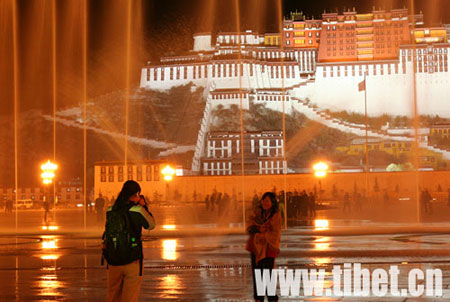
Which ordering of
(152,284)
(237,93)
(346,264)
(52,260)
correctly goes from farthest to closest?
1. (237,93)
2. (52,260)
3. (346,264)
4. (152,284)

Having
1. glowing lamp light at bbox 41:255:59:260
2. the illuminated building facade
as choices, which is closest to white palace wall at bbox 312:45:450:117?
the illuminated building facade

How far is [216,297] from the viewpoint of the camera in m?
7.55

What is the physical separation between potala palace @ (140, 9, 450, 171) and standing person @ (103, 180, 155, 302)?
264ft

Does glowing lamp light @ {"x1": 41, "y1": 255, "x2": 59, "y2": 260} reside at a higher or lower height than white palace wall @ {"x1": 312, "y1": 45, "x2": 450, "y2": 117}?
lower

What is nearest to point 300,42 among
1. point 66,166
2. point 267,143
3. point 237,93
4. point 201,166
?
point 237,93

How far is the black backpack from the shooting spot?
5.89 m

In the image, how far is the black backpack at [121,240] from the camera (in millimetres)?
5891

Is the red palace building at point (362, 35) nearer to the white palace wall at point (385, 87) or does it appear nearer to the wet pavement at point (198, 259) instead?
the white palace wall at point (385, 87)

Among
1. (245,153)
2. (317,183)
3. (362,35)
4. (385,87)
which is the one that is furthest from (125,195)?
(362,35)

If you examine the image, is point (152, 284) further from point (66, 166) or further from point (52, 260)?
point (66, 166)

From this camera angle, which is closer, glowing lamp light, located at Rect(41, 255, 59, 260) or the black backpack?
the black backpack

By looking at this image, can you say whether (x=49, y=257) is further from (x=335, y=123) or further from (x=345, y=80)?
(x=345, y=80)

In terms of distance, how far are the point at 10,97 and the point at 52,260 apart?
100420 millimetres

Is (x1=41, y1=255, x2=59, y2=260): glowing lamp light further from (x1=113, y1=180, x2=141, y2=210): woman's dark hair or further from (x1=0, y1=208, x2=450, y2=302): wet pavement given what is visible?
(x1=113, y1=180, x2=141, y2=210): woman's dark hair
